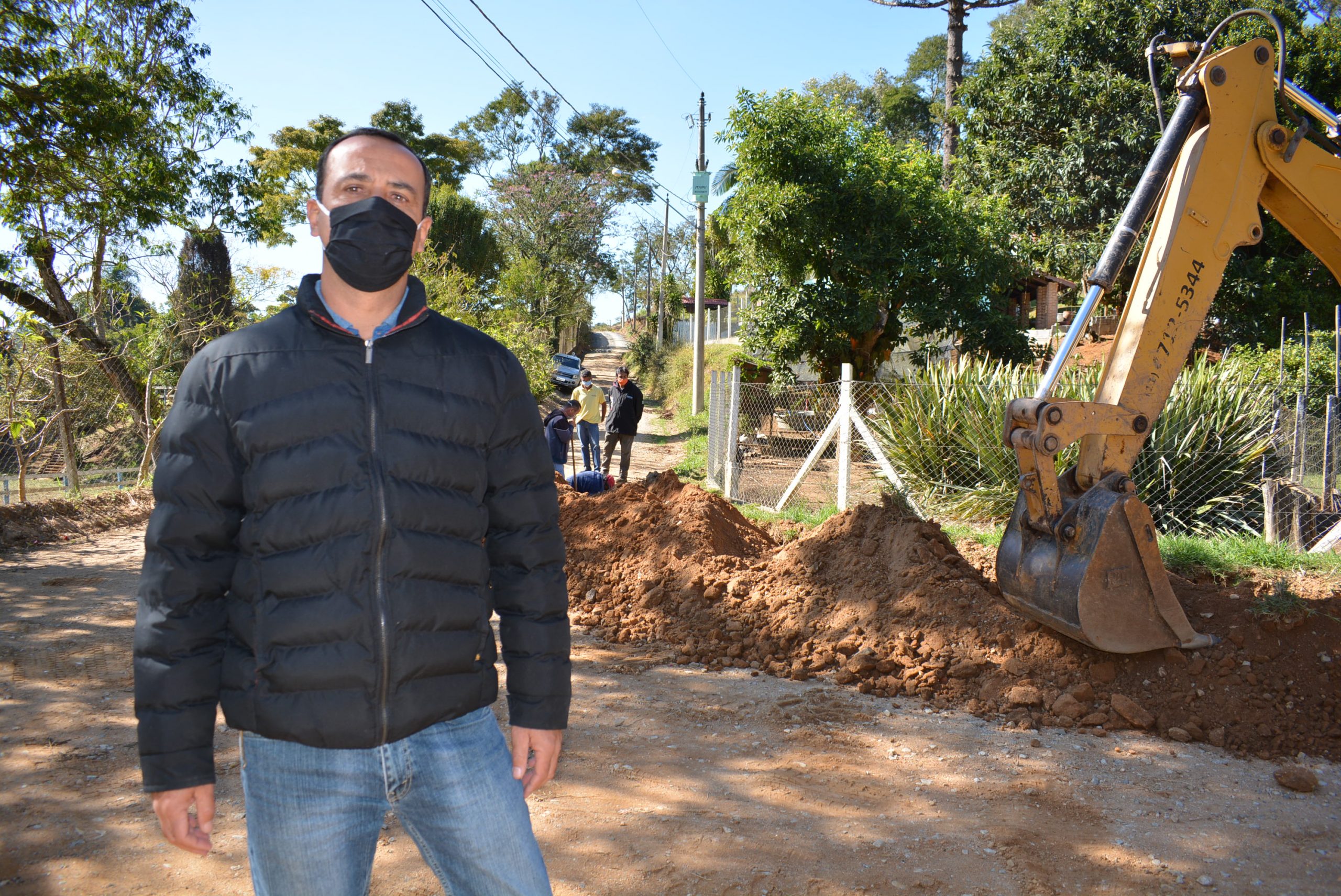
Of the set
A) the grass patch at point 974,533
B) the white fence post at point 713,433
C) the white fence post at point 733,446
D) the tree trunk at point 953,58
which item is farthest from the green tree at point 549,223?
the grass patch at point 974,533

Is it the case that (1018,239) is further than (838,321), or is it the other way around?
(1018,239)

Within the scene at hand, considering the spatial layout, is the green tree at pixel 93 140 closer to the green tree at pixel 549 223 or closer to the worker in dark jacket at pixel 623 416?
the worker in dark jacket at pixel 623 416

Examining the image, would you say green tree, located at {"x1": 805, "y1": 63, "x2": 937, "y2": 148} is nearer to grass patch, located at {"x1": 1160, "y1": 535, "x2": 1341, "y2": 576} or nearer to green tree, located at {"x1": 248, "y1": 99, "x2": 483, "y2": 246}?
green tree, located at {"x1": 248, "y1": 99, "x2": 483, "y2": 246}

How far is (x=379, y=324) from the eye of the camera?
183 cm

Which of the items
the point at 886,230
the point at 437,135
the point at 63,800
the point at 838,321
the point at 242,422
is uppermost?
the point at 437,135

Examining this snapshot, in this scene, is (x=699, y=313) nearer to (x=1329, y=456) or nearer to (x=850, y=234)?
(x=850, y=234)

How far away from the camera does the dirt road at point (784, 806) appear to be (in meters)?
3.17

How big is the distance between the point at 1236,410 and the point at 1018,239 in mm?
10391

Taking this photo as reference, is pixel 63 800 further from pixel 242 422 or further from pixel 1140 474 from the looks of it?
pixel 1140 474

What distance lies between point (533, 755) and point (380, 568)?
0.51 meters

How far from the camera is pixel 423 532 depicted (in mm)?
1698

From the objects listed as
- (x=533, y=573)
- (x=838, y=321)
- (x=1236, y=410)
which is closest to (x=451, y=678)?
(x=533, y=573)

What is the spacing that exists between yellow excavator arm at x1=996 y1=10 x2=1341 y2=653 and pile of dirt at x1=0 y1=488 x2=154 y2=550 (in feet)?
25.9

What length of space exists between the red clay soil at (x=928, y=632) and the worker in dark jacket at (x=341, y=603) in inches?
→ 148
